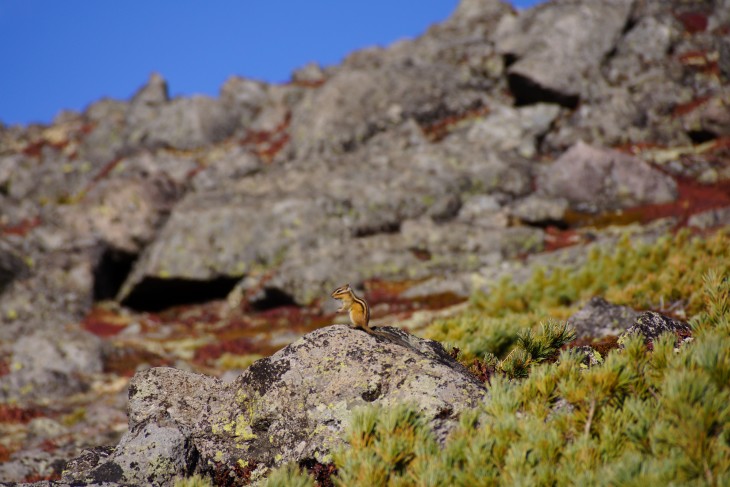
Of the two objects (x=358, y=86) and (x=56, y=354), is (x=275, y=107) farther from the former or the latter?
(x=56, y=354)

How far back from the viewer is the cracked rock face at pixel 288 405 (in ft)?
25.6

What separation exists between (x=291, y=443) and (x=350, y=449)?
115 cm

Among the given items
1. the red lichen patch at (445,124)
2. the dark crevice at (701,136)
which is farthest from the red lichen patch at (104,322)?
the dark crevice at (701,136)

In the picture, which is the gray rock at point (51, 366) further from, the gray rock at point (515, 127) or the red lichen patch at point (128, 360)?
the gray rock at point (515, 127)

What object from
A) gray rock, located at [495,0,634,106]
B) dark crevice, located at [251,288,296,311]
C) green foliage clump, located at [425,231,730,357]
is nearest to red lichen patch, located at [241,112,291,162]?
dark crevice, located at [251,288,296,311]

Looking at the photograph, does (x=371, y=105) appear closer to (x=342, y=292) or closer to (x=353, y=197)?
(x=353, y=197)

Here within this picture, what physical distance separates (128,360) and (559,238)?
2973 centimetres

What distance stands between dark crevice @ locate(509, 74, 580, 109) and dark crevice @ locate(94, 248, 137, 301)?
132ft

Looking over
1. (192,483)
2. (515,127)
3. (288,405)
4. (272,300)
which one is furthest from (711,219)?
(192,483)

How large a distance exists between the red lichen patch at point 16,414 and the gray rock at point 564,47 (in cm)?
5217

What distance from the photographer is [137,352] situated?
33781 millimetres

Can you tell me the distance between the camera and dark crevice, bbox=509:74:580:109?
61.6 meters

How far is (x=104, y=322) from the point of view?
45750 millimetres

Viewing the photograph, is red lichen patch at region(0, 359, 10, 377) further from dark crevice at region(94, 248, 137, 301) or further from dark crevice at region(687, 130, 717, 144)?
dark crevice at region(687, 130, 717, 144)
